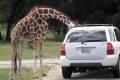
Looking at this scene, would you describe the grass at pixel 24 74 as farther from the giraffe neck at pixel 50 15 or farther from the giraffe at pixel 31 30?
the giraffe neck at pixel 50 15

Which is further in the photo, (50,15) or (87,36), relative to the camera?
(50,15)

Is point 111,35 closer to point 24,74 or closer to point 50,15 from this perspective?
point 50,15

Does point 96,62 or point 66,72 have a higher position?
point 96,62

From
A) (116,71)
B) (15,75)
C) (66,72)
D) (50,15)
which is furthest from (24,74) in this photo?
(116,71)

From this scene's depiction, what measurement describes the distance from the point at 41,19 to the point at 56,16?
59 centimetres

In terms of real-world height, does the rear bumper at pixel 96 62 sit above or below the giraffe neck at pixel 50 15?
below

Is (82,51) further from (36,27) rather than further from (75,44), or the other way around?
(36,27)

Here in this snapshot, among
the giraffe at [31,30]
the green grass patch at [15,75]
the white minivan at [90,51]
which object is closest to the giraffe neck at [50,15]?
the giraffe at [31,30]

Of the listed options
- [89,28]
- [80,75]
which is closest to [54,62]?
[80,75]

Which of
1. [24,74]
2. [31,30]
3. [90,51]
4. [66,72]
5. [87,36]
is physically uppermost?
[31,30]

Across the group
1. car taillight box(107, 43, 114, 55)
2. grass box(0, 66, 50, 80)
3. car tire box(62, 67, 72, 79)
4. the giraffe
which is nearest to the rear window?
car taillight box(107, 43, 114, 55)

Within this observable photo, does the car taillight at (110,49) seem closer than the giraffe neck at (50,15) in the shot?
Yes

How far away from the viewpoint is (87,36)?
49.1 ft

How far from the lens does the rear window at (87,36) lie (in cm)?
1486
